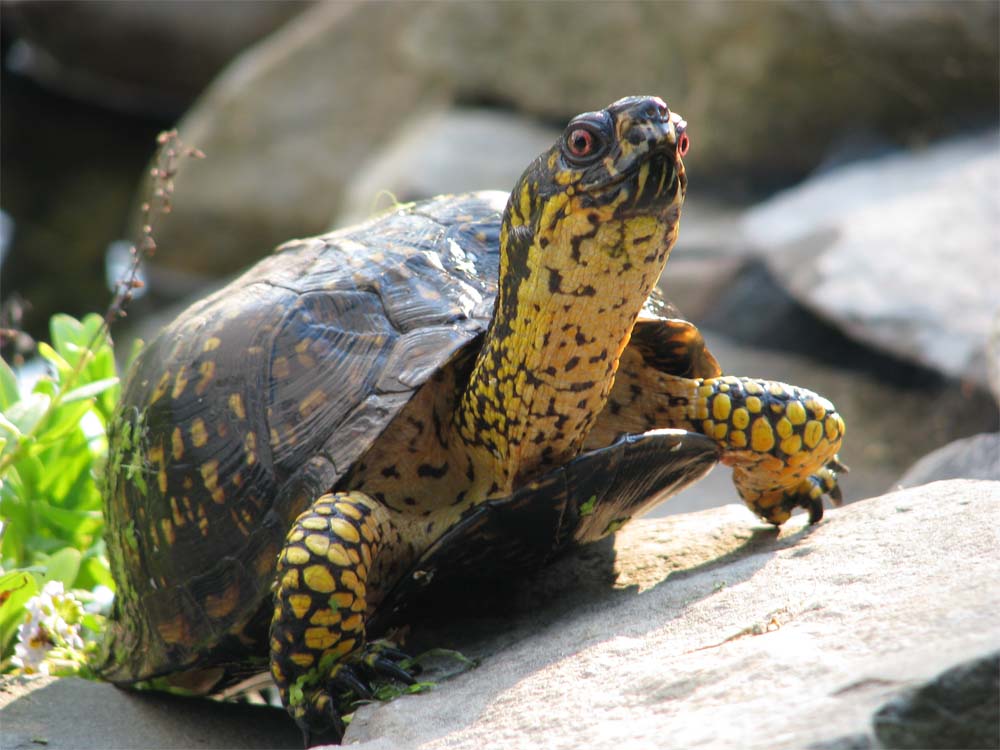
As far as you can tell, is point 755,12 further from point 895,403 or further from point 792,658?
point 792,658

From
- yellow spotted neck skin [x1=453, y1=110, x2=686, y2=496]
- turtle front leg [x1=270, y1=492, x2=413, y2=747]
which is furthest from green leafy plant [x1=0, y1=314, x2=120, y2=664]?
yellow spotted neck skin [x1=453, y1=110, x2=686, y2=496]

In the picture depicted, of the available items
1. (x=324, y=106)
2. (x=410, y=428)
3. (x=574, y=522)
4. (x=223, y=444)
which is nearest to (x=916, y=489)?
(x=574, y=522)

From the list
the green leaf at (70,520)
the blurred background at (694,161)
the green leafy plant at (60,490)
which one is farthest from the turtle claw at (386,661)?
the blurred background at (694,161)

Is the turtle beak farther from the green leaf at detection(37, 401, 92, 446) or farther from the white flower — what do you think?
the white flower

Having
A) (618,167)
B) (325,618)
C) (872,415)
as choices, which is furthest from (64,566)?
(872,415)

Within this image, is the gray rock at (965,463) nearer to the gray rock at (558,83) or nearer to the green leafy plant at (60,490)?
the green leafy plant at (60,490)

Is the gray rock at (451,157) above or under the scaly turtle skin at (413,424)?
above

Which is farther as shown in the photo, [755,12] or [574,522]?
[755,12]
